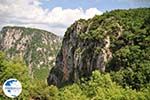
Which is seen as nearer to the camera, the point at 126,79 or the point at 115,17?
the point at 126,79

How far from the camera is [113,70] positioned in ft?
529

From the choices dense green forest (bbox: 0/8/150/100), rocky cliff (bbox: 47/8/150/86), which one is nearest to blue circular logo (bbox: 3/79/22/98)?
dense green forest (bbox: 0/8/150/100)

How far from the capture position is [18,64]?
3349 inches

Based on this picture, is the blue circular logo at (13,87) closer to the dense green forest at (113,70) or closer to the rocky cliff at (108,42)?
the dense green forest at (113,70)

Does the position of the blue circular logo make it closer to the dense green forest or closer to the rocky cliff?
the dense green forest

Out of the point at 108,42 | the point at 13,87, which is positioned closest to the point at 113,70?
the point at 108,42

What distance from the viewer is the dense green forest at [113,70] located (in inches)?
2971

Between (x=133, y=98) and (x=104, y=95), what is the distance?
7872mm

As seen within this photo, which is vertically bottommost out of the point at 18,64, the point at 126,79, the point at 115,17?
the point at 126,79

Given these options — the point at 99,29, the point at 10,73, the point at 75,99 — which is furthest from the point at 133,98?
the point at 99,29

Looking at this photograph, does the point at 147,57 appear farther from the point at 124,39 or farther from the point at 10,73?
the point at 10,73

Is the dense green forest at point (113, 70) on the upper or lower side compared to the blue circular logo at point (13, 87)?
lower

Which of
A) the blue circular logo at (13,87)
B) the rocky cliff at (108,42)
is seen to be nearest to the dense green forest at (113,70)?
the rocky cliff at (108,42)

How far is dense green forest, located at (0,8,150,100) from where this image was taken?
248 ft
